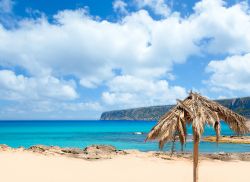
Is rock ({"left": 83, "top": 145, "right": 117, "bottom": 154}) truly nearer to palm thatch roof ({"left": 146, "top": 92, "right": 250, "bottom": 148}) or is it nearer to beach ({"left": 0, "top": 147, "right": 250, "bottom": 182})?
beach ({"left": 0, "top": 147, "right": 250, "bottom": 182})

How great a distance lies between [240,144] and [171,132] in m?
48.0

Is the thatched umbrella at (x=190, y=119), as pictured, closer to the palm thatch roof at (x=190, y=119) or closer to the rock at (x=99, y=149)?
the palm thatch roof at (x=190, y=119)

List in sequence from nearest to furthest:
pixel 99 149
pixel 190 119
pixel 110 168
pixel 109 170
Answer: pixel 190 119
pixel 109 170
pixel 110 168
pixel 99 149

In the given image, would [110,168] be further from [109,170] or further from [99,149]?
[99,149]

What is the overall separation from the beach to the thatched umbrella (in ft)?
33.5

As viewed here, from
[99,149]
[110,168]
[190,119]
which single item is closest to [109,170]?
[110,168]

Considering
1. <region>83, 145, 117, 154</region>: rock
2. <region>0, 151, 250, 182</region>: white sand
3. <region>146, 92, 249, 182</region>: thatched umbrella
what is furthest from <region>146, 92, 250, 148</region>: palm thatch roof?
<region>83, 145, 117, 154</region>: rock

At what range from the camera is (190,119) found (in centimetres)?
1284

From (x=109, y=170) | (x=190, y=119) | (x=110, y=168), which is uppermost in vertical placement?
(x=190, y=119)

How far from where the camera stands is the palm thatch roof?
40.0 feet

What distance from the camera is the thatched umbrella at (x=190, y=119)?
40.0 feet

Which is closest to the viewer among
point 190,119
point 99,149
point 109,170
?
point 190,119

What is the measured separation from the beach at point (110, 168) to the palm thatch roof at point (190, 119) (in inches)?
401

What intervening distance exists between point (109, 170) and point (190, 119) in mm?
13275
